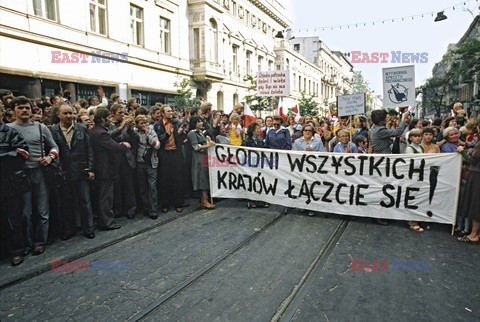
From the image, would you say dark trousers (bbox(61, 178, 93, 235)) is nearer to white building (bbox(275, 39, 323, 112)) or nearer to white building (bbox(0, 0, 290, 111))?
white building (bbox(0, 0, 290, 111))

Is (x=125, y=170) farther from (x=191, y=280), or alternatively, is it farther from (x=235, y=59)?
(x=235, y=59)

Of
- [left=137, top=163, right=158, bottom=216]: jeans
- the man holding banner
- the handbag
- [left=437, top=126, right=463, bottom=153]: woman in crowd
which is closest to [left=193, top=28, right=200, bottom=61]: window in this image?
[left=137, top=163, right=158, bottom=216]: jeans

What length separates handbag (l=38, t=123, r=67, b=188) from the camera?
5.01m

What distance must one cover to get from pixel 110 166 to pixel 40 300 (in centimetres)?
271

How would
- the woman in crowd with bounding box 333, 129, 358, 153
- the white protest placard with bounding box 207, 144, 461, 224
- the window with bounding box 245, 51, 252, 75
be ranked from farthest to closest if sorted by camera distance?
the window with bounding box 245, 51, 252, 75 → the woman in crowd with bounding box 333, 129, 358, 153 → the white protest placard with bounding box 207, 144, 461, 224

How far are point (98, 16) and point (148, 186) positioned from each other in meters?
14.1

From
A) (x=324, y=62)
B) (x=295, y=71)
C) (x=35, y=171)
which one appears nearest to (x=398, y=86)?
(x=35, y=171)

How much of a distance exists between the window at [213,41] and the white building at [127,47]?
8 centimetres

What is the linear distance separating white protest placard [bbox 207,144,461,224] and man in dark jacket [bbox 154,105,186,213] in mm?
690

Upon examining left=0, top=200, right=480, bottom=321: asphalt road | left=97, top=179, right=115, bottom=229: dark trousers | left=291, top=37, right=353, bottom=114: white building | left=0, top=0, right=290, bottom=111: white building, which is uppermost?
left=291, top=37, right=353, bottom=114: white building

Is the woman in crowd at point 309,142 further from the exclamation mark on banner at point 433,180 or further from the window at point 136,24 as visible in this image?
the window at point 136,24

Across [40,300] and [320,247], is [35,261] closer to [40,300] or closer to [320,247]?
[40,300]

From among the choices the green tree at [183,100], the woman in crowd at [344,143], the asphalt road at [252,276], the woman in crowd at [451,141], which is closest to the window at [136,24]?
the green tree at [183,100]

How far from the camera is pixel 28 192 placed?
4.64 m
